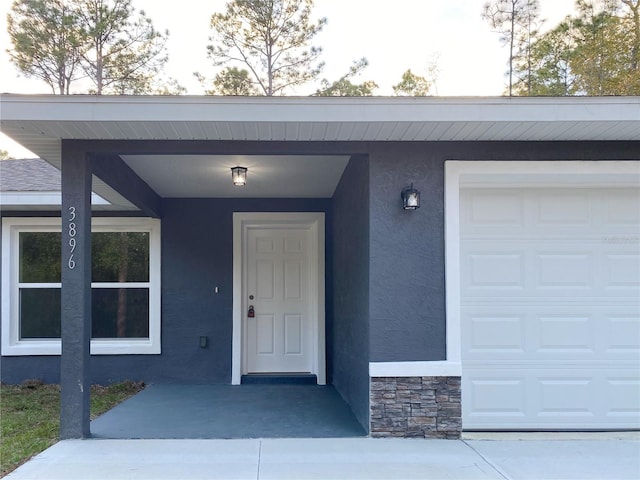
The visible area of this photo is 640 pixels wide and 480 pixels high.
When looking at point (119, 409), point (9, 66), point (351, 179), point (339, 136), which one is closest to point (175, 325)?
point (119, 409)

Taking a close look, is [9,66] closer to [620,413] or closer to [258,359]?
[258,359]

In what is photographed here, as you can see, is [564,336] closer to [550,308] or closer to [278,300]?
[550,308]

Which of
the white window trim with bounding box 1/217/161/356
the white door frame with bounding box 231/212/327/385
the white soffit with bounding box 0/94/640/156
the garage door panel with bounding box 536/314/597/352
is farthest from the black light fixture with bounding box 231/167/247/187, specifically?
the garage door panel with bounding box 536/314/597/352

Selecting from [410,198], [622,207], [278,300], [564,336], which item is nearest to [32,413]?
[278,300]

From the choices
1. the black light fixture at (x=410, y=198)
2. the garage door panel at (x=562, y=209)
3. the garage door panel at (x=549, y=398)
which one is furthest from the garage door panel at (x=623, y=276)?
the black light fixture at (x=410, y=198)

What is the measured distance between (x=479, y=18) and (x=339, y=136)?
11991 mm

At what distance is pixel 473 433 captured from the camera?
184 inches

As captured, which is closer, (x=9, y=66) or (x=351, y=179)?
(x=351, y=179)

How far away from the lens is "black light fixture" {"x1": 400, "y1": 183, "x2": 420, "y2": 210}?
4414 mm

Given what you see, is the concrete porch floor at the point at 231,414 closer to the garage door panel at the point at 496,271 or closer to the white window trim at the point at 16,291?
the white window trim at the point at 16,291

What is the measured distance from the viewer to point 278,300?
25.0 feet

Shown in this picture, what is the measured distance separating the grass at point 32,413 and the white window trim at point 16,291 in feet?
1.50

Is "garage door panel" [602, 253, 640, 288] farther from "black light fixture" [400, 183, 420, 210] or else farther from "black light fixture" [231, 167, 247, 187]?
"black light fixture" [231, 167, 247, 187]

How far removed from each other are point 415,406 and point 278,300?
3468 millimetres
